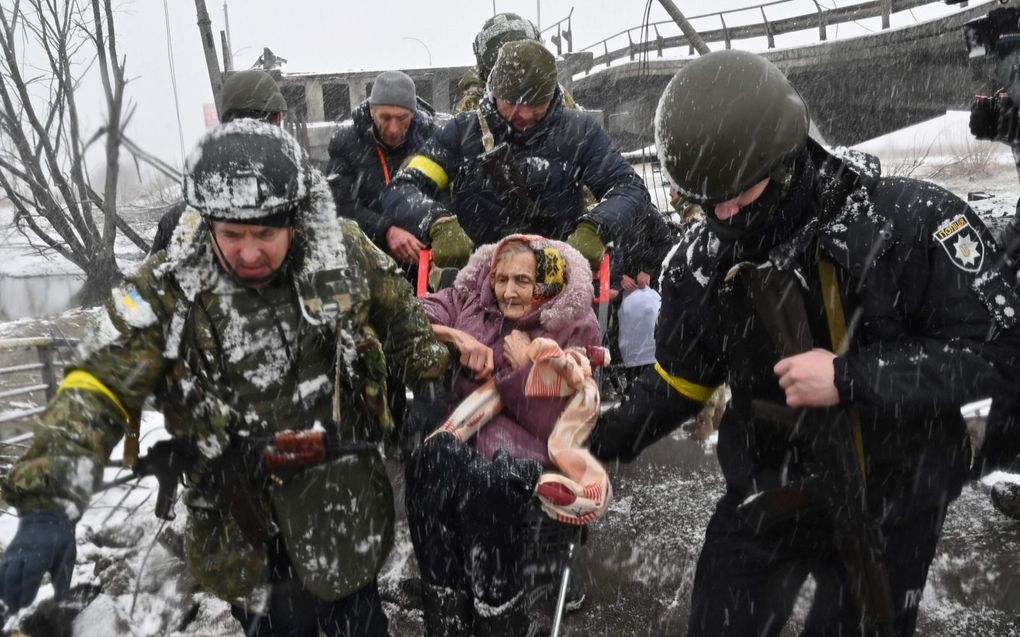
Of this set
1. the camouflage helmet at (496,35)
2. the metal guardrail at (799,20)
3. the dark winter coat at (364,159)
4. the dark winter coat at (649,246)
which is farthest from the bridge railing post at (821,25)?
the dark winter coat at (364,159)

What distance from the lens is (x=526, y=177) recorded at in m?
4.14

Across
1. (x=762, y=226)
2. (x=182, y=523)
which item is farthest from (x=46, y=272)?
(x=762, y=226)

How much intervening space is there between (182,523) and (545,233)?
2741 mm

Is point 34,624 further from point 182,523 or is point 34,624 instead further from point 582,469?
point 582,469

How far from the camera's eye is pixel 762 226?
2.02 m

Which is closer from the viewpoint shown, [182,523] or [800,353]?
[800,353]

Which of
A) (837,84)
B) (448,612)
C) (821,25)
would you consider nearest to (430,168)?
(448,612)

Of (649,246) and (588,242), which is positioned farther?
(649,246)

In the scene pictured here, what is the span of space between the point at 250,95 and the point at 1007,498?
15.1ft

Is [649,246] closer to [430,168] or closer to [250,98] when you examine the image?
[430,168]

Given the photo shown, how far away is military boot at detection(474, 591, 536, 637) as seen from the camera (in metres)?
2.83

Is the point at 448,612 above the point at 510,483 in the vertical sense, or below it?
below

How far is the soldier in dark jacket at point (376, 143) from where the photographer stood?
16.1 feet

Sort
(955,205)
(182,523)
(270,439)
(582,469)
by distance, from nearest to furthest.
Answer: (955,205)
(270,439)
(582,469)
(182,523)
